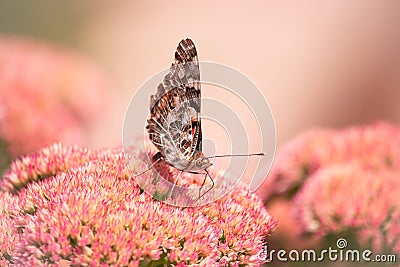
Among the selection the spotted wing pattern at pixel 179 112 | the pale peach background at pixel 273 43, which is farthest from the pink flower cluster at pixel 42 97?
the pale peach background at pixel 273 43

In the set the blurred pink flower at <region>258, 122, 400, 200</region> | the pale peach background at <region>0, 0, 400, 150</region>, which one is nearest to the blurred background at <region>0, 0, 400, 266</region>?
the pale peach background at <region>0, 0, 400, 150</region>

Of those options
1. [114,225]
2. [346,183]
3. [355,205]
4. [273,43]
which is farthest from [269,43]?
[114,225]

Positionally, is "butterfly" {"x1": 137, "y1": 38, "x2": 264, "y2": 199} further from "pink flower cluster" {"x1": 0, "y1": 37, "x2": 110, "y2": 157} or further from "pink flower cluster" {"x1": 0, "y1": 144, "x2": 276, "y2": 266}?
"pink flower cluster" {"x1": 0, "y1": 37, "x2": 110, "y2": 157}

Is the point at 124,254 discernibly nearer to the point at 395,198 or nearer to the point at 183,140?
the point at 183,140

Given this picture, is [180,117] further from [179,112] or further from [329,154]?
[329,154]

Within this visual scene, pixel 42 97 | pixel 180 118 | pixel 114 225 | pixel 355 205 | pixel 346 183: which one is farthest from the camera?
pixel 42 97

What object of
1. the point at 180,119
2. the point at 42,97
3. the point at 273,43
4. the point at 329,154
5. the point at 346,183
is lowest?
the point at 180,119

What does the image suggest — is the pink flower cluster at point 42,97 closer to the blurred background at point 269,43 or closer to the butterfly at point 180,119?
the butterfly at point 180,119
